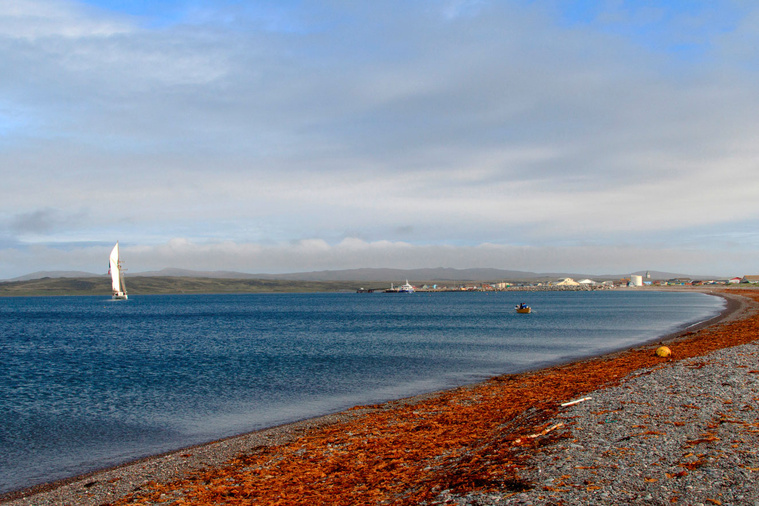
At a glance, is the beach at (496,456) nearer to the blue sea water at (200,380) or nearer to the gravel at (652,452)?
the gravel at (652,452)

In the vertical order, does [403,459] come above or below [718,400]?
below

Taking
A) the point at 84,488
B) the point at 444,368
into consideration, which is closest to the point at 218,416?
the point at 84,488

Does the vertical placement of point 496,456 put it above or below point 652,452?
below

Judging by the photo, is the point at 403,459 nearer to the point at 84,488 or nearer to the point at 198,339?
the point at 84,488

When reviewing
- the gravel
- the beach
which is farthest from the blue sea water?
the gravel

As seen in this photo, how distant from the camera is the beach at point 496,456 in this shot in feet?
27.0

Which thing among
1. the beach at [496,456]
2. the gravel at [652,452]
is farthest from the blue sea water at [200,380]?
the gravel at [652,452]

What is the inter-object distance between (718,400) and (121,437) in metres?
18.6

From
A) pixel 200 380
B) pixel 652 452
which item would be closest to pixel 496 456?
pixel 652 452

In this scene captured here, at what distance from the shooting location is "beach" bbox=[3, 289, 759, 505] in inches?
324

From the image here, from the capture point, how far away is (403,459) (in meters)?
11.8

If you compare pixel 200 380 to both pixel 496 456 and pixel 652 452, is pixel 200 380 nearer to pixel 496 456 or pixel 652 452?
pixel 496 456

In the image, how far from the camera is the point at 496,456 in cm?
1027

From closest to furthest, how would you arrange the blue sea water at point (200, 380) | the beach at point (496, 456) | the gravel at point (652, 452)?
the gravel at point (652, 452) < the beach at point (496, 456) < the blue sea water at point (200, 380)
